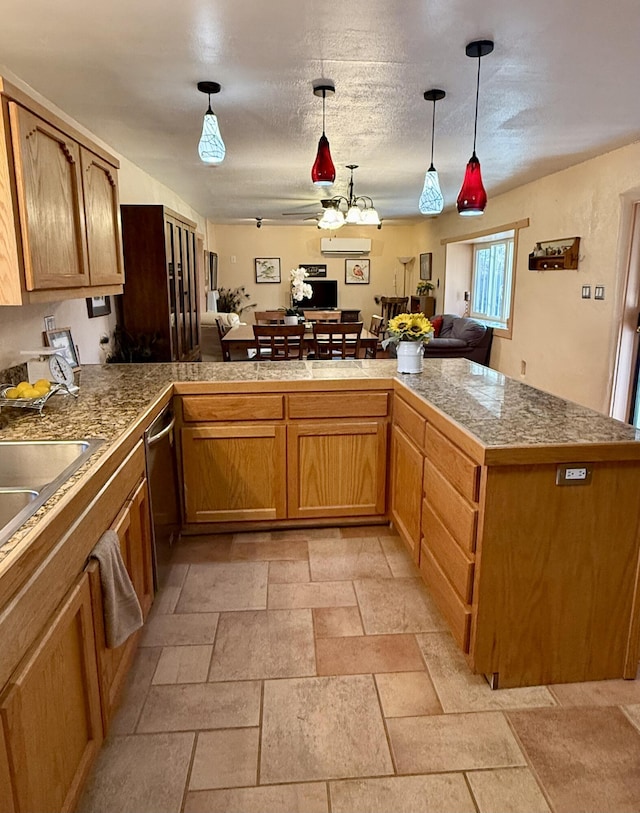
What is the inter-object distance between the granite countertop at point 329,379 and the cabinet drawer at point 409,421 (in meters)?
0.10

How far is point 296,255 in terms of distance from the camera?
1025 centimetres

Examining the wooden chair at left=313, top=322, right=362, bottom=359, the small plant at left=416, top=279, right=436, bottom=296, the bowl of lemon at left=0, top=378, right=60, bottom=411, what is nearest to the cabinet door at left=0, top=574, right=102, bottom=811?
the bowl of lemon at left=0, top=378, right=60, bottom=411

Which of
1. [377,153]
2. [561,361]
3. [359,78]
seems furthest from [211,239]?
[359,78]

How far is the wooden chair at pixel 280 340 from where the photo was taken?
4113 mm

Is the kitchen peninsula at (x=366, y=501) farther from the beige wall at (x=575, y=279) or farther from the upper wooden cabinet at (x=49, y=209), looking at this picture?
the beige wall at (x=575, y=279)

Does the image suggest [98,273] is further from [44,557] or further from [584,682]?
[584,682]

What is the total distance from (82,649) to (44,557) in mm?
352

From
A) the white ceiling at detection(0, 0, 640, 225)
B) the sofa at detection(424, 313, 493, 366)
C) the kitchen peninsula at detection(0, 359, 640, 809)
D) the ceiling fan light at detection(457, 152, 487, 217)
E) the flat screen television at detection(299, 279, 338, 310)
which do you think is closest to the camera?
the kitchen peninsula at detection(0, 359, 640, 809)

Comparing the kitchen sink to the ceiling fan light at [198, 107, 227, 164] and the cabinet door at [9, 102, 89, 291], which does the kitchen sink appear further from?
the ceiling fan light at [198, 107, 227, 164]

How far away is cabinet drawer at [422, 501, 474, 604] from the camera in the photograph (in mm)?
1820

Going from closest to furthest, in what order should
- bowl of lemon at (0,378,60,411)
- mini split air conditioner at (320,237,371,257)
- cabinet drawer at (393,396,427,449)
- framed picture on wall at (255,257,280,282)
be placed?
bowl of lemon at (0,378,60,411) < cabinet drawer at (393,396,427,449) < mini split air conditioner at (320,237,371,257) < framed picture on wall at (255,257,280,282)

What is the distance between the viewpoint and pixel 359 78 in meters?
2.68

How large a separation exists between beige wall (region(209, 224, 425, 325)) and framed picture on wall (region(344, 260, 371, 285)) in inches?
2.9

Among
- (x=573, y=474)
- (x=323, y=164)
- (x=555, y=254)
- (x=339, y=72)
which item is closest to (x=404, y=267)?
(x=555, y=254)
